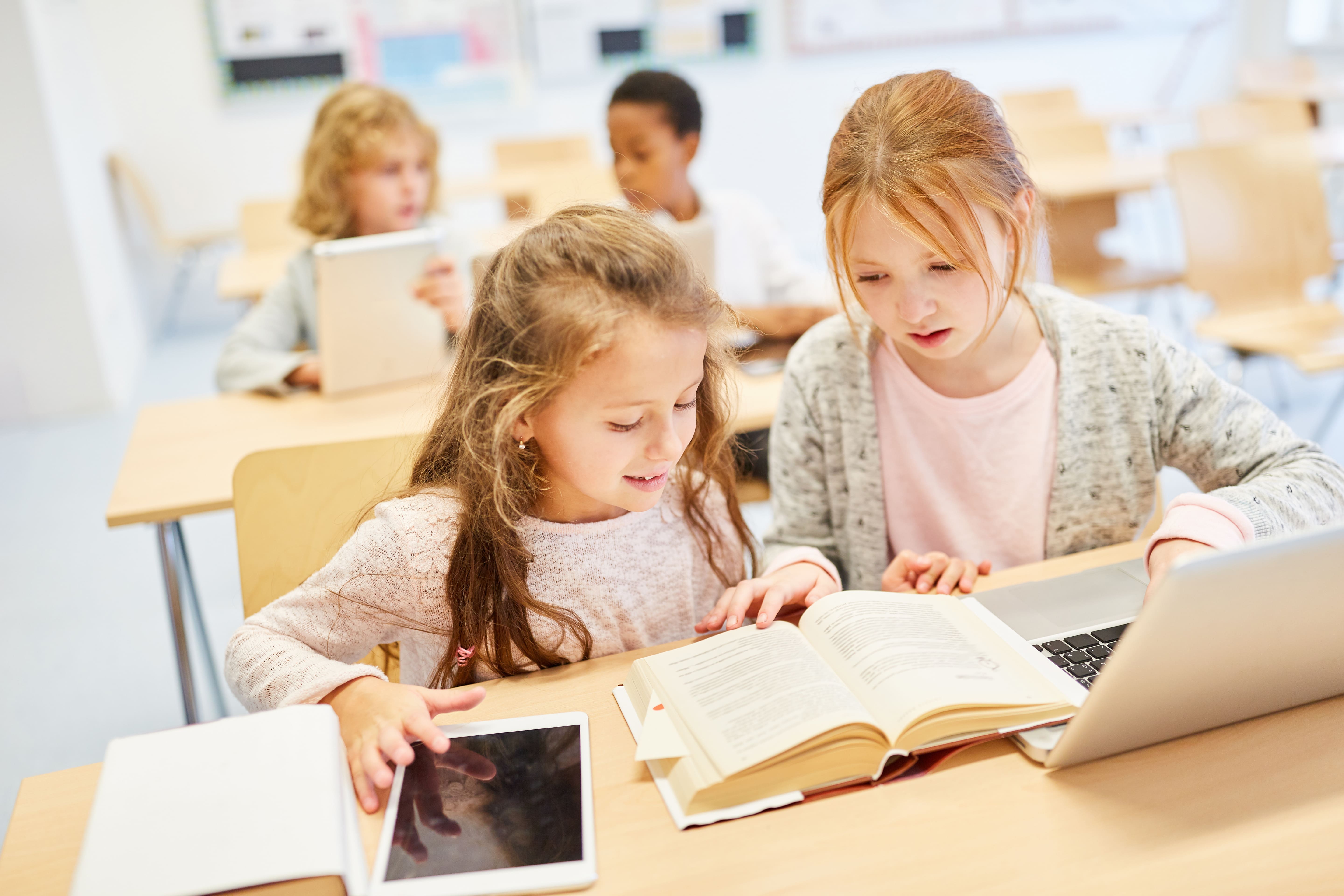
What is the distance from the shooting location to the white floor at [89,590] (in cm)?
201

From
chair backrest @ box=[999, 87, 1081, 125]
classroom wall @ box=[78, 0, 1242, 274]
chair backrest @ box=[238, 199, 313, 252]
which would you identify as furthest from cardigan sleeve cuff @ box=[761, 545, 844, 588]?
classroom wall @ box=[78, 0, 1242, 274]

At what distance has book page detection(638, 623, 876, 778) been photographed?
710mm

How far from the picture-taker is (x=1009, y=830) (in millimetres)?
677

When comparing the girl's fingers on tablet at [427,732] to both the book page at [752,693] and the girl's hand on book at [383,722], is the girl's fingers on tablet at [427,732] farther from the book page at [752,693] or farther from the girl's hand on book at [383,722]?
the book page at [752,693]

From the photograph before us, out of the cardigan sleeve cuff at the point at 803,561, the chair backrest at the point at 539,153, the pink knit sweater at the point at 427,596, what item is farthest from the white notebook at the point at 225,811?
the chair backrest at the point at 539,153

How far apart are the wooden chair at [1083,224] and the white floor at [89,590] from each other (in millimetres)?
535

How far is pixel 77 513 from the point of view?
9.80 ft

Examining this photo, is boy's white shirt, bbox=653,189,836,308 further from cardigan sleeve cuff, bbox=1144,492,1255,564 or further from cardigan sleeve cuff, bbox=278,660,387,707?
cardigan sleeve cuff, bbox=278,660,387,707

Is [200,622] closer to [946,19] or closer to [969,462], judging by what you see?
[969,462]

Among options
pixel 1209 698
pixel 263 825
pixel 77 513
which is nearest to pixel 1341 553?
pixel 1209 698

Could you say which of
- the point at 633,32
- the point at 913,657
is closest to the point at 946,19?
the point at 633,32

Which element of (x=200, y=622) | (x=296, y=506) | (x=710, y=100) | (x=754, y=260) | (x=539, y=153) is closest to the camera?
(x=296, y=506)

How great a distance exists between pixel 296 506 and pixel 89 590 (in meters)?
1.78

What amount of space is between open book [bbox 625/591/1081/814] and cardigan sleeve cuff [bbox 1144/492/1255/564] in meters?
0.18
